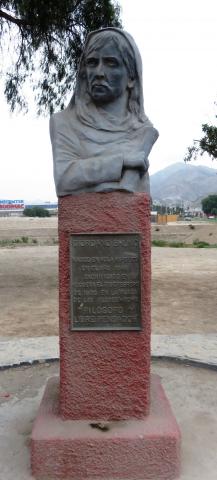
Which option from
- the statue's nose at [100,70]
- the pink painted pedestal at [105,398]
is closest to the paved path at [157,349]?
the pink painted pedestal at [105,398]

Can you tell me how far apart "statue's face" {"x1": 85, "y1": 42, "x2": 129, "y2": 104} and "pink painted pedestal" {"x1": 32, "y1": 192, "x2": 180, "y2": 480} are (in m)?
0.61

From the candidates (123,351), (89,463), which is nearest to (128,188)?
(123,351)

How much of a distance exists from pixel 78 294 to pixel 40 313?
4310mm

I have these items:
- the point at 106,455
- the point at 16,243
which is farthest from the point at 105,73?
the point at 16,243

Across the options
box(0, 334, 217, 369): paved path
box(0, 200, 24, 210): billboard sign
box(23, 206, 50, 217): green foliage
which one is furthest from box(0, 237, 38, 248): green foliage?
box(0, 200, 24, 210): billboard sign

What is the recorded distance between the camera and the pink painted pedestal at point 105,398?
254 centimetres

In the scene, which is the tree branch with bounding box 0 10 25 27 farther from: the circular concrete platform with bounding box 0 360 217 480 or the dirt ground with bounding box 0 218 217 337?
the circular concrete platform with bounding box 0 360 217 480

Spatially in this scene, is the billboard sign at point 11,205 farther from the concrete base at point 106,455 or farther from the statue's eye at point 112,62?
the concrete base at point 106,455

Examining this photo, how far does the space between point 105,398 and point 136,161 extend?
1377 millimetres

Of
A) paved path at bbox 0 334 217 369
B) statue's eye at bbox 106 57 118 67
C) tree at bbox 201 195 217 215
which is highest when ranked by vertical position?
tree at bbox 201 195 217 215

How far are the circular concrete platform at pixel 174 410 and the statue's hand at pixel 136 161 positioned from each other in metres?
1.70

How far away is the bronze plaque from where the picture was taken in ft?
8.79

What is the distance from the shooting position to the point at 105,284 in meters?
2.70

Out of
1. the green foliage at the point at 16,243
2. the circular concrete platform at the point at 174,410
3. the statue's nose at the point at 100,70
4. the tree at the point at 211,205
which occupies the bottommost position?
the circular concrete platform at the point at 174,410
